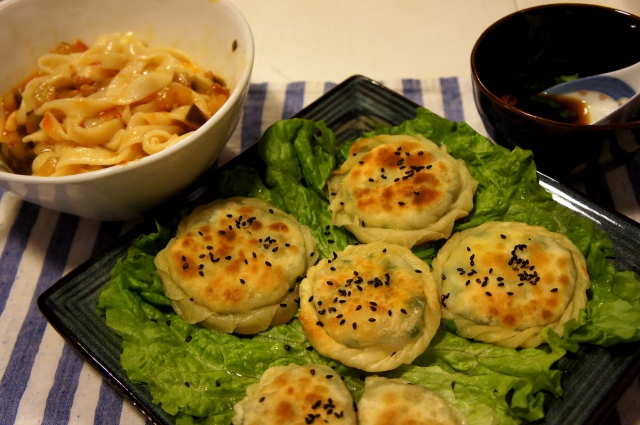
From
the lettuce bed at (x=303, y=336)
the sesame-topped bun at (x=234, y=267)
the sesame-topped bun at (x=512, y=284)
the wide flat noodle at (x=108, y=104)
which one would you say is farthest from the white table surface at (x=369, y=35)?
the sesame-topped bun at (x=512, y=284)

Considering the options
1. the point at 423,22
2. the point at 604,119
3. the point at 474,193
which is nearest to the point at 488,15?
the point at 423,22

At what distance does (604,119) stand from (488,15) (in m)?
2.20

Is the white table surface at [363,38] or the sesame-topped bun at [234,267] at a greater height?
the white table surface at [363,38]

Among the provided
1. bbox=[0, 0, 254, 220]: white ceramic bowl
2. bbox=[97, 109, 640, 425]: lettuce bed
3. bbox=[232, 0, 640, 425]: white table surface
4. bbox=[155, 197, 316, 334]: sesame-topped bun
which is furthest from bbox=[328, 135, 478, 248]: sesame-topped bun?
bbox=[232, 0, 640, 425]: white table surface

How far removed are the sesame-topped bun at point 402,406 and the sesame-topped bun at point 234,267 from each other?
2.09 feet

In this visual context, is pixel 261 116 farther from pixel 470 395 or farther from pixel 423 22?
pixel 470 395

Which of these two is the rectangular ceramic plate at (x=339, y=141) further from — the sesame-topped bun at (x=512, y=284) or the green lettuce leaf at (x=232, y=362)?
the sesame-topped bun at (x=512, y=284)

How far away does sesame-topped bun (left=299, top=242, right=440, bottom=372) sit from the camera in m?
2.60

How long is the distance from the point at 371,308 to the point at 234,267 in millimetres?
753

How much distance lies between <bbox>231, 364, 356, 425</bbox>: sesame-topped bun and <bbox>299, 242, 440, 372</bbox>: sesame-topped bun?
0.15m

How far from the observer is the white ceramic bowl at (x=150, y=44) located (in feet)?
8.87

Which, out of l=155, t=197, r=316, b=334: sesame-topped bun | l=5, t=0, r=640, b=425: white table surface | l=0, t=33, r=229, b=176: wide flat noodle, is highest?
l=0, t=33, r=229, b=176: wide flat noodle

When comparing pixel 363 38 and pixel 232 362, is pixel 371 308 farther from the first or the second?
pixel 363 38

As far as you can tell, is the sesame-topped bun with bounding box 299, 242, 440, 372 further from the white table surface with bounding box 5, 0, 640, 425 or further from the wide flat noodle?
the white table surface with bounding box 5, 0, 640, 425
